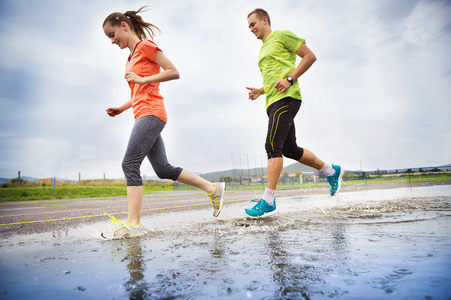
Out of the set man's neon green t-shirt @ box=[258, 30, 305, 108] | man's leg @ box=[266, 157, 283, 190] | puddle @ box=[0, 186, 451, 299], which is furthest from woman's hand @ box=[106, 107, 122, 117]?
man's leg @ box=[266, 157, 283, 190]

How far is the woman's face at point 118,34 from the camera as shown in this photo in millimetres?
3209

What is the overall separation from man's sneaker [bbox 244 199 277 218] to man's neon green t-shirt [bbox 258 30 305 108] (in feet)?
3.85

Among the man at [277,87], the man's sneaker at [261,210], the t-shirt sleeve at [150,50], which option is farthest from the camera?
the man at [277,87]

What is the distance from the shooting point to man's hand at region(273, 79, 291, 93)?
3.42 m

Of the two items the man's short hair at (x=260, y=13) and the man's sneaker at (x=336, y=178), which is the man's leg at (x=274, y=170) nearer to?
the man's sneaker at (x=336, y=178)

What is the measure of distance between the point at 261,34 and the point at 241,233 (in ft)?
8.28

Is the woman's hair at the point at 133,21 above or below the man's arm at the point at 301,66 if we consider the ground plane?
above

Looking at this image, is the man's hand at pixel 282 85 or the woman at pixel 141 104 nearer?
the woman at pixel 141 104

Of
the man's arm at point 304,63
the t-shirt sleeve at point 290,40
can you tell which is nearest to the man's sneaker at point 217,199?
the man's arm at point 304,63

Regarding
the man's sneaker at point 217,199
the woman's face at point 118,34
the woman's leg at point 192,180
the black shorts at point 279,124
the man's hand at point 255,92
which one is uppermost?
the woman's face at point 118,34

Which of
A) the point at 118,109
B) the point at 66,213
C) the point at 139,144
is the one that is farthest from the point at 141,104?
the point at 66,213

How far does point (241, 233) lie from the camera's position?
2.49 m

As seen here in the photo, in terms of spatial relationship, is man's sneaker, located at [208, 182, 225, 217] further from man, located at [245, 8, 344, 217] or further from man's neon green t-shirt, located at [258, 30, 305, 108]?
man's neon green t-shirt, located at [258, 30, 305, 108]

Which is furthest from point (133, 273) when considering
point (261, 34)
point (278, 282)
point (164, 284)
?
point (261, 34)
